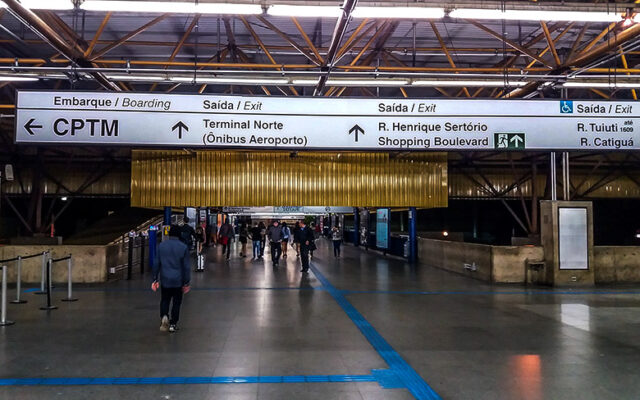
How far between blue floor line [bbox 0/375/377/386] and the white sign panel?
919cm

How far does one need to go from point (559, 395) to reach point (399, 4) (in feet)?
17.7

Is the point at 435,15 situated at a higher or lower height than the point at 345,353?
higher

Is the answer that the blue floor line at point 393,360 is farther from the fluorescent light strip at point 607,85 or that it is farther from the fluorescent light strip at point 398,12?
the fluorescent light strip at point 607,85

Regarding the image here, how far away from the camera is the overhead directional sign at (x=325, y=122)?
7168 millimetres

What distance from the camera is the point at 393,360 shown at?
5.52m

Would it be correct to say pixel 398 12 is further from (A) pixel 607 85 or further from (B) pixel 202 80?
(A) pixel 607 85

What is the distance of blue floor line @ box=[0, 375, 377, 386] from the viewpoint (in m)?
4.71

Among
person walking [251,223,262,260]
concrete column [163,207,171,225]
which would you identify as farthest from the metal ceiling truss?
person walking [251,223,262,260]

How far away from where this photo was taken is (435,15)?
6.55 meters

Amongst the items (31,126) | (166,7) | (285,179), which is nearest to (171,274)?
(31,126)

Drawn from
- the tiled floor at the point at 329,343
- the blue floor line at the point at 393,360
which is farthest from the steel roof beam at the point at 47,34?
the blue floor line at the point at 393,360

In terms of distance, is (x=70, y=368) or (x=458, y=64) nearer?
(x=70, y=368)

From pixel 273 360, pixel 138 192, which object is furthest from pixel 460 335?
pixel 138 192

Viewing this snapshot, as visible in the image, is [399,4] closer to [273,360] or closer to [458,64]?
[273,360]
